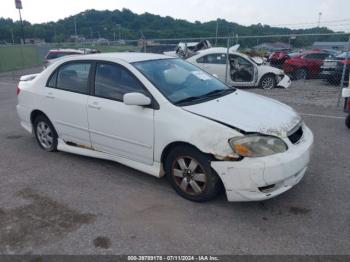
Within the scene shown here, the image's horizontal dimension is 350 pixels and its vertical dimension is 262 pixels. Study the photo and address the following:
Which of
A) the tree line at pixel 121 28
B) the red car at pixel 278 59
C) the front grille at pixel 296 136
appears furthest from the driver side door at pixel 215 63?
the front grille at pixel 296 136

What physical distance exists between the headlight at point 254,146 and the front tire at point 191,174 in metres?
0.34

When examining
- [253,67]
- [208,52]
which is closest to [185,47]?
[208,52]

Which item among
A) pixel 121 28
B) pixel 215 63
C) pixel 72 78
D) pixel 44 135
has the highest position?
pixel 121 28

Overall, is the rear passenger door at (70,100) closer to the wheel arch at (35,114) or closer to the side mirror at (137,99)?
the wheel arch at (35,114)

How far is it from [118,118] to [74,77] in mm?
1169

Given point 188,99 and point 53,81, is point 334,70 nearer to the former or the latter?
point 188,99

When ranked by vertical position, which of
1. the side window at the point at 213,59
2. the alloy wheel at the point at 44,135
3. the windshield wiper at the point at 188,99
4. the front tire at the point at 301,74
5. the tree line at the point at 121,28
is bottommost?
the front tire at the point at 301,74

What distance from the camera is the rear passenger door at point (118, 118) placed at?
3.95 metres

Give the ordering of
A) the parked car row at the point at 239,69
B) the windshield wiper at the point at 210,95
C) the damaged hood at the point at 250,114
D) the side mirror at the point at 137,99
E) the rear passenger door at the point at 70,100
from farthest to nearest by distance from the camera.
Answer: the parked car row at the point at 239,69 < the rear passenger door at the point at 70,100 < the windshield wiper at the point at 210,95 < the side mirror at the point at 137,99 < the damaged hood at the point at 250,114

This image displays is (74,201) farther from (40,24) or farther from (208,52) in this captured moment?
(40,24)

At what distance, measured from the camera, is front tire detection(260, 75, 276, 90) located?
12.2 meters

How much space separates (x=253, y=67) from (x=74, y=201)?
370 inches

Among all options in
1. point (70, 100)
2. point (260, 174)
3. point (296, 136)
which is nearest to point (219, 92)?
point (296, 136)

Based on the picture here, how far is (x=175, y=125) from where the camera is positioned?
3631 millimetres
